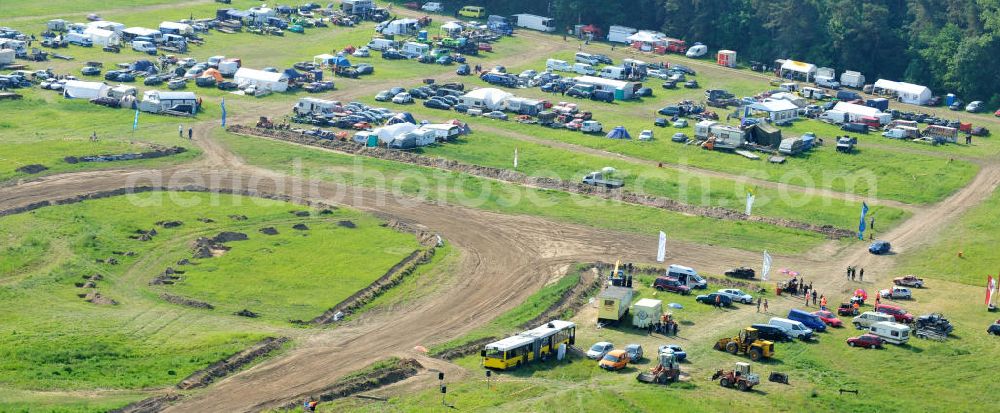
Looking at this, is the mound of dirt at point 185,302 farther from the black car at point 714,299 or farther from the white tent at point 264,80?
the white tent at point 264,80

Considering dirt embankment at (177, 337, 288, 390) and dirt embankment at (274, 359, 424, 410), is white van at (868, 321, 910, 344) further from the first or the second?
dirt embankment at (177, 337, 288, 390)

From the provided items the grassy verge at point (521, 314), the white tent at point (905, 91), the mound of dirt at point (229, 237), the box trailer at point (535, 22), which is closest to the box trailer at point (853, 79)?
the white tent at point (905, 91)

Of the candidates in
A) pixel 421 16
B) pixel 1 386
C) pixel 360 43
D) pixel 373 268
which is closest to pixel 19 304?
pixel 1 386

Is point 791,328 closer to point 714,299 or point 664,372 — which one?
point 714,299

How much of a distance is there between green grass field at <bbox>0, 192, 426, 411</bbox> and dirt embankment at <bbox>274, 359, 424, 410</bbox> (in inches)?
248

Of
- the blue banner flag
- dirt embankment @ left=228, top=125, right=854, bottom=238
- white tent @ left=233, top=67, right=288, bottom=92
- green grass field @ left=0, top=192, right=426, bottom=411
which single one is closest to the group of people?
the blue banner flag

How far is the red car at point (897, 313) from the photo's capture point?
75.6 metres

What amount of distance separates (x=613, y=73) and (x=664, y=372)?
84.2 m

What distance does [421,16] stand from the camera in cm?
17475

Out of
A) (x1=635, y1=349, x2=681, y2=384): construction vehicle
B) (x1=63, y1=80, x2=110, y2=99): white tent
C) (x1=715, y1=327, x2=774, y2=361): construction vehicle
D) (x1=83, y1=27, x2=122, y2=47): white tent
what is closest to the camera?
(x1=635, y1=349, x2=681, y2=384): construction vehicle

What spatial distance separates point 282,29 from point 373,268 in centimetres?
9042

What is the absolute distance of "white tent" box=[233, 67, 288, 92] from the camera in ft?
439

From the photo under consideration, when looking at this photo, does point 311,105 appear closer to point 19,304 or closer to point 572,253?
point 572,253

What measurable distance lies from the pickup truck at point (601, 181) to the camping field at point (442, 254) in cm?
130
